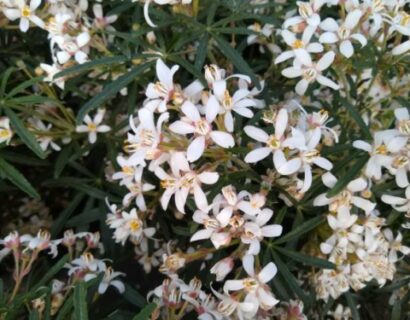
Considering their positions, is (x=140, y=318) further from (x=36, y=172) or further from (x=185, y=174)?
(x=36, y=172)

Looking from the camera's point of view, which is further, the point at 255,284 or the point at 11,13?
the point at 11,13

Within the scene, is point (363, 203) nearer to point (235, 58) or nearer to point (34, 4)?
point (235, 58)

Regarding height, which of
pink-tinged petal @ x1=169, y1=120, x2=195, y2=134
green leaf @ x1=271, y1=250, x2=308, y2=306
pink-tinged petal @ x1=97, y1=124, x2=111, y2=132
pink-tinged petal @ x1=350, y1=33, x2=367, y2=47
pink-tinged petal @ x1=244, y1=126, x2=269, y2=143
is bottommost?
green leaf @ x1=271, y1=250, x2=308, y2=306

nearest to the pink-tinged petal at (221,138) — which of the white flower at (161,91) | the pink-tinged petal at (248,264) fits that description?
the white flower at (161,91)

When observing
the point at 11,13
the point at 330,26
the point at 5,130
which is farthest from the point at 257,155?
the point at 11,13

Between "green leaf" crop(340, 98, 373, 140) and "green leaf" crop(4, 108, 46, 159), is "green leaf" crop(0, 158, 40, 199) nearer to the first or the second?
"green leaf" crop(4, 108, 46, 159)

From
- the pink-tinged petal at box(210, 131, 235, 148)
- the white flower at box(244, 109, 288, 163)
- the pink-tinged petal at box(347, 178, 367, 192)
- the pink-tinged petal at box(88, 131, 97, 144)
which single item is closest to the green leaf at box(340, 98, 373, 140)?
the pink-tinged petal at box(347, 178, 367, 192)
